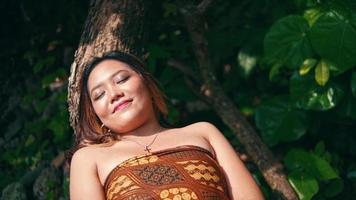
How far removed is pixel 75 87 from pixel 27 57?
161 cm

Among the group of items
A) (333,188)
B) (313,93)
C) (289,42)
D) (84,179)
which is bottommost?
(333,188)

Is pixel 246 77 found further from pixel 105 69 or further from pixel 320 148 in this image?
pixel 105 69

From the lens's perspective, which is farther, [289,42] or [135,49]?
[289,42]

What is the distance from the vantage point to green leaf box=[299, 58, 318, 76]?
3641 mm

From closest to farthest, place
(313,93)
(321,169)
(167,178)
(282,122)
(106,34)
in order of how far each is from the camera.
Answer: (167,178)
(106,34)
(321,169)
(313,93)
(282,122)

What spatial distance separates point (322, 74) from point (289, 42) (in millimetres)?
292

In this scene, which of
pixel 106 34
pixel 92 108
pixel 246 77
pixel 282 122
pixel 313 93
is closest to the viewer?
pixel 92 108

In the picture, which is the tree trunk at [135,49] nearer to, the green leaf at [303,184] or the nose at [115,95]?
the green leaf at [303,184]

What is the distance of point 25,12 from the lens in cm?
461

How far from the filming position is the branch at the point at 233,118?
368 centimetres

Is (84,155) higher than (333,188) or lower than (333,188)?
higher

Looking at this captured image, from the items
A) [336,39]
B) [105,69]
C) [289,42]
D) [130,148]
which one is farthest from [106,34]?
[336,39]

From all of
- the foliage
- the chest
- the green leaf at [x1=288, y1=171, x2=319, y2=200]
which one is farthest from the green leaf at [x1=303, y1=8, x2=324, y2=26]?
the chest

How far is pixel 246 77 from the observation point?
4395 millimetres
